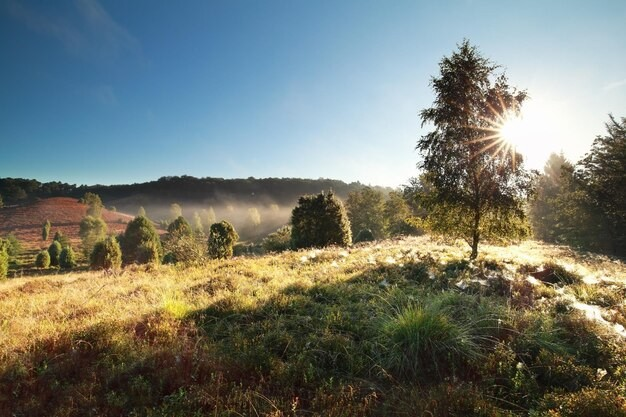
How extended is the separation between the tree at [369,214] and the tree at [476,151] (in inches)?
1604

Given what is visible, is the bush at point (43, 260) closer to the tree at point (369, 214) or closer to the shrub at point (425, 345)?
the tree at point (369, 214)

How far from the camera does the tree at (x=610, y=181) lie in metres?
26.2

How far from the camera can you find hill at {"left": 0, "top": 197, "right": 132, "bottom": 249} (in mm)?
71725

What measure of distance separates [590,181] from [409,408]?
34.0 metres

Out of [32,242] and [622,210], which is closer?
[622,210]

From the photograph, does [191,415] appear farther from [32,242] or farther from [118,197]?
[118,197]

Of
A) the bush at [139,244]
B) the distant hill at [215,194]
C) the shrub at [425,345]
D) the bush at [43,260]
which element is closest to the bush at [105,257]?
the bush at [139,244]

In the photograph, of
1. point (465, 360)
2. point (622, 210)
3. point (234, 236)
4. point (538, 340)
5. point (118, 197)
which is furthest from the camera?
point (118, 197)

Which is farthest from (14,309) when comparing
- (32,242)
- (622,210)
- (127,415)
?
(32,242)

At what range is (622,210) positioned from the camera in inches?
1043

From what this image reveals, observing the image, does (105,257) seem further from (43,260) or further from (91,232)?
(91,232)

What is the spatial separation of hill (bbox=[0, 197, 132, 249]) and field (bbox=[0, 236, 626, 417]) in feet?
241

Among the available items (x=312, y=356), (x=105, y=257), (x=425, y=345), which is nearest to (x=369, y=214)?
(x=105, y=257)

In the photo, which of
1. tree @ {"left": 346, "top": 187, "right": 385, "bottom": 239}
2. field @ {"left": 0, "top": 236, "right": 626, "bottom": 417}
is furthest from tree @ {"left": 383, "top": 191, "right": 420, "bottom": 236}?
field @ {"left": 0, "top": 236, "right": 626, "bottom": 417}
